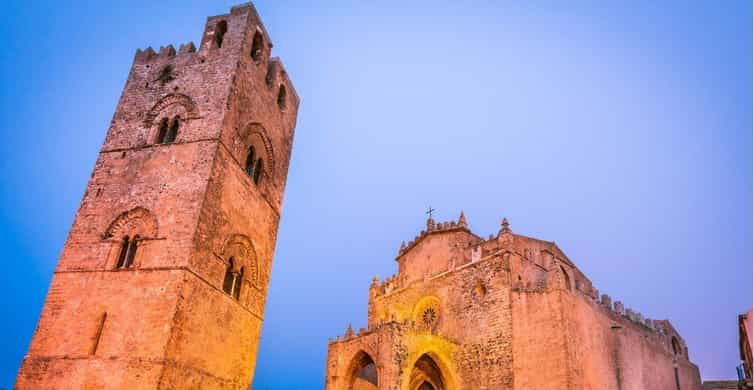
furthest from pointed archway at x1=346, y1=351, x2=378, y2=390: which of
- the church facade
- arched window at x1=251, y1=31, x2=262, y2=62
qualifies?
arched window at x1=251, y1=31, x2=262, y2=62

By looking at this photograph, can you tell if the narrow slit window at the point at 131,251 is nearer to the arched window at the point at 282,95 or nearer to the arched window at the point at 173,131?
the arched window at the point at 173,131

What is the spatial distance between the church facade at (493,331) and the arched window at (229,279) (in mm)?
5922

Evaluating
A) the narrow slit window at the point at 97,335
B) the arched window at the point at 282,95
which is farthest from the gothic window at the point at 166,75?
the narrow slit window at the point at 97,335

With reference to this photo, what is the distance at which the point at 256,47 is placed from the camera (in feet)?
71.6

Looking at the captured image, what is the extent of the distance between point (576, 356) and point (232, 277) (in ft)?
44.8

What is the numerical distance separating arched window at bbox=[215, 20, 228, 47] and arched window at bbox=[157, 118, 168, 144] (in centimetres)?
421

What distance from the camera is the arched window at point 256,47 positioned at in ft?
70.8

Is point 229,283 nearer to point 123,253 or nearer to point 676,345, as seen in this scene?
point 123,253

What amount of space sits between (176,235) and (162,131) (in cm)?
509

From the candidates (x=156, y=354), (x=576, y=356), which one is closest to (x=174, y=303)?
(x=156, y=354)

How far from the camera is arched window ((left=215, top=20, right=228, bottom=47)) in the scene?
814 inches

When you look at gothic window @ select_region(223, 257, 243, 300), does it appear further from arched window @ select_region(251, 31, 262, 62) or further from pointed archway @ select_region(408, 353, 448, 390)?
arched window @ select_region(251, 31, 262, 62)

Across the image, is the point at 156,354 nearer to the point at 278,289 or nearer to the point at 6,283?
the point at 6,283

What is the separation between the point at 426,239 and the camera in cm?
2722
